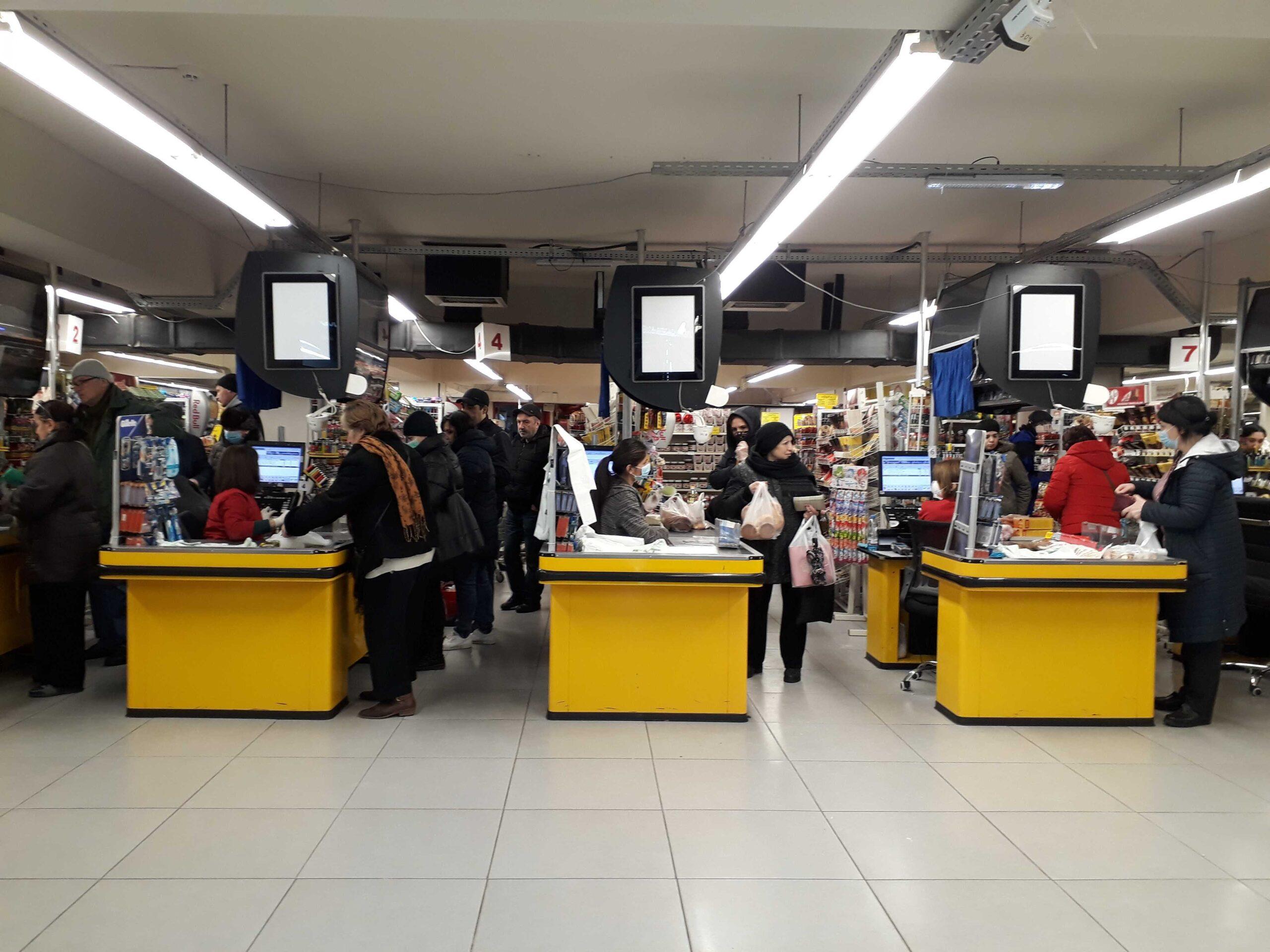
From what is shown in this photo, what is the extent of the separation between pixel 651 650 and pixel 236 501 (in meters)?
2.40

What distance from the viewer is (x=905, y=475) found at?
6691 mm

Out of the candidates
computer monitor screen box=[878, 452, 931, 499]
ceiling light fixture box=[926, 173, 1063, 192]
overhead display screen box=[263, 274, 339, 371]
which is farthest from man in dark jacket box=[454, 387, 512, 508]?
ceiling light fixture box=[926, 173, 1063, 192]

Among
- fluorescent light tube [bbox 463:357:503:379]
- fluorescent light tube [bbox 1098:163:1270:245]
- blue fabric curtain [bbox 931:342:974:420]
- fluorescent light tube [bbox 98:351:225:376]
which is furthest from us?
fluorescent light tube [bbox 98:351:225:376]

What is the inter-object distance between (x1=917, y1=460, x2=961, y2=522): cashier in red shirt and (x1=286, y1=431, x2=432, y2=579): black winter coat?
3065 millimetres

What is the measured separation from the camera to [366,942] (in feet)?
7.94

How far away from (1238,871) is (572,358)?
9.74 metres

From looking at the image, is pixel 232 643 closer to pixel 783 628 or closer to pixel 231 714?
pixel 231 714

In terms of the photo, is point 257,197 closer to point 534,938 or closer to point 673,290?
point 673,290

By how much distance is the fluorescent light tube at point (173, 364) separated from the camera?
13.9 m

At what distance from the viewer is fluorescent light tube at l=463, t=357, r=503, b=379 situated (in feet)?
38.5

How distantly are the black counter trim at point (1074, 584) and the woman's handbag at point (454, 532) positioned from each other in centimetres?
286

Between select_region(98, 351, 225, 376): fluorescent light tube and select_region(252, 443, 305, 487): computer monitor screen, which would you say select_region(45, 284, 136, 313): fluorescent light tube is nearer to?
select_region(98, 351, 225, 376): fluorescent light tube

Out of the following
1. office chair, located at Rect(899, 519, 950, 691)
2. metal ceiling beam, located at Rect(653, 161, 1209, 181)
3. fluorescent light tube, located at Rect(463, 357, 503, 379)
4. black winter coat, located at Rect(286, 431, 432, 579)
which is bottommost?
office chair, located at Rect(899, 519, 950, 691)

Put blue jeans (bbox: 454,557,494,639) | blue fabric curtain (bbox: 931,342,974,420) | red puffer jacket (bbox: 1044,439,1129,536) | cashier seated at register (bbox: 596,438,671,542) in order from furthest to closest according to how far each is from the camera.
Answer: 1. blue fabric curtain (bbox: 931,342,974,420)
2. blue jeans (bbox: 454,557,494,639)
3. red puffer jacket (bbox: 1044,439,1129,536)
4. cashier seated at register (bbox: 596,438,671,542)
